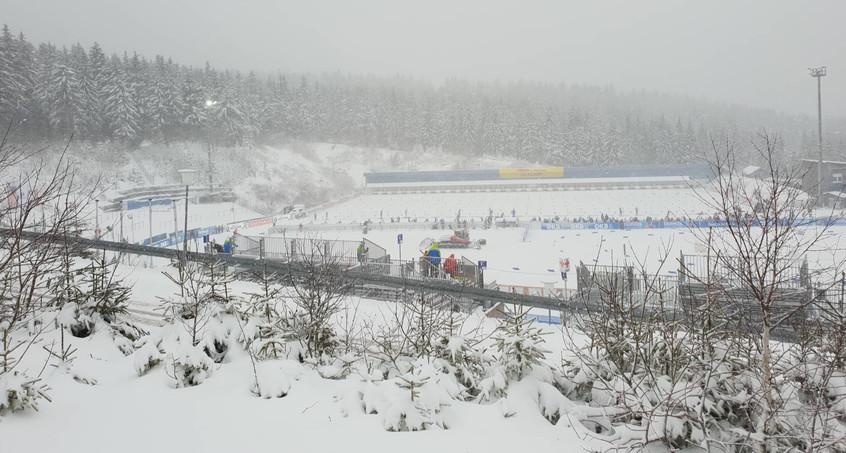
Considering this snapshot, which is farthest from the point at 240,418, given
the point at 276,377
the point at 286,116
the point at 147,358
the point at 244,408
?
the point at 286,116

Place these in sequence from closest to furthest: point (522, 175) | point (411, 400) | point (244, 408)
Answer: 1. point (411, 400)
2. point (244, 408)
3. point (522, 175)

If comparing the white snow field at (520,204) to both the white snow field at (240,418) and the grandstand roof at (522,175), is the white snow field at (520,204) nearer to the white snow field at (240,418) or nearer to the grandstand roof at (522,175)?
the grandstand roof at (522,175)

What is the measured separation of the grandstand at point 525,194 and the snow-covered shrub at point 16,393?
48.6 m

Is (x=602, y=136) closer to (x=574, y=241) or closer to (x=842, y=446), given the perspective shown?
(x=574, y=241)

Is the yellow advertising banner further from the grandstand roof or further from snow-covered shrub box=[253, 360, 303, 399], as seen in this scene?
snow-covered shrub box=[253, 360, 303, 399]

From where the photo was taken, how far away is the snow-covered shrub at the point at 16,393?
4.94m

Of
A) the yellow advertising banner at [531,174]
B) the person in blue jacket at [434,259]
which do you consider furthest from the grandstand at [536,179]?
the person in blue jacket at [434,259]

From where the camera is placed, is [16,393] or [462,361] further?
[462,361]

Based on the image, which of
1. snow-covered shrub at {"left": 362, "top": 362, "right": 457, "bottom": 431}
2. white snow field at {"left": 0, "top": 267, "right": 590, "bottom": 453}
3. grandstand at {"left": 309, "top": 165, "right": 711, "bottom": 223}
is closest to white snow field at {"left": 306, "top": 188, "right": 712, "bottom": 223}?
grandstand at {"left": 309, "top": 165, "right": 711, "bottom": 223}

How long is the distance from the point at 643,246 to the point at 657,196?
35.6 m

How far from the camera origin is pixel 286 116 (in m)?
101

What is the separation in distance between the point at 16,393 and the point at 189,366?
168 cm

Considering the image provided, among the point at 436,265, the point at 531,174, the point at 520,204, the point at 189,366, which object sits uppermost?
the point at 531,174

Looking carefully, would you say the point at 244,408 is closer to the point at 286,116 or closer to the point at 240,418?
the point at 240,418
